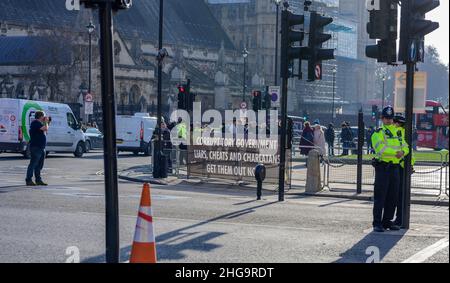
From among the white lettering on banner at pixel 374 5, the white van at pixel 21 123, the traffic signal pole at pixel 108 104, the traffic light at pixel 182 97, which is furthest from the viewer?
the white van at pixel 21 123

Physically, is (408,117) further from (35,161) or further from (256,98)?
(256,98)

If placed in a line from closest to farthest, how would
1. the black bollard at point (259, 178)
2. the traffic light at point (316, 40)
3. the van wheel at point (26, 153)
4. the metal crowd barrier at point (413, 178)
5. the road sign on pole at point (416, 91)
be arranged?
1. the road sign on pole at point (416, 91)
2. the traffic light at point (316, 40)
3. the black bollard at point (259, 178)
4. the metal crowd barrier at point (413, 178)
5. the van wheel at point (26, 153)

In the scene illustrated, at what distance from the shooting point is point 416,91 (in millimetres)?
13289

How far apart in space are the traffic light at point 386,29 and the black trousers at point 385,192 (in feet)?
5.38

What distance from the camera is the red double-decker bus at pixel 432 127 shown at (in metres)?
63.4

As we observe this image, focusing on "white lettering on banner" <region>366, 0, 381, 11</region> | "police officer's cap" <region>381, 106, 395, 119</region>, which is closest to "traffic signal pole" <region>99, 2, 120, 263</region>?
"police officer's cap" <region>381, 106, 395, 119</region>

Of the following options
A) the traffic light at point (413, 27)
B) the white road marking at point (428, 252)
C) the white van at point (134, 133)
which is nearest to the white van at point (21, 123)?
the white van at point (134, 133)

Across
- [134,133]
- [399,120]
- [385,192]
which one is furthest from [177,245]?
[134,133]

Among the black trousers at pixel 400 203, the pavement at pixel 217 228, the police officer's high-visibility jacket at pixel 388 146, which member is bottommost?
the pavement at pixel 217 228

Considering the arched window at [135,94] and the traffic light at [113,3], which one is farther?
the arched window at [135,94]

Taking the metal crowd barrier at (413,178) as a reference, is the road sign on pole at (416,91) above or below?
above

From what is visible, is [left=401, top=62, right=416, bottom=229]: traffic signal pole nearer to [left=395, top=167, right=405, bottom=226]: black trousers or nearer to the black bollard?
[left=395, top=167, right=405, bottom=226]: black trousers

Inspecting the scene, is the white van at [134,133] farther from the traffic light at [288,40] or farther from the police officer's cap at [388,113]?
the police officer's cap at [388,113]
